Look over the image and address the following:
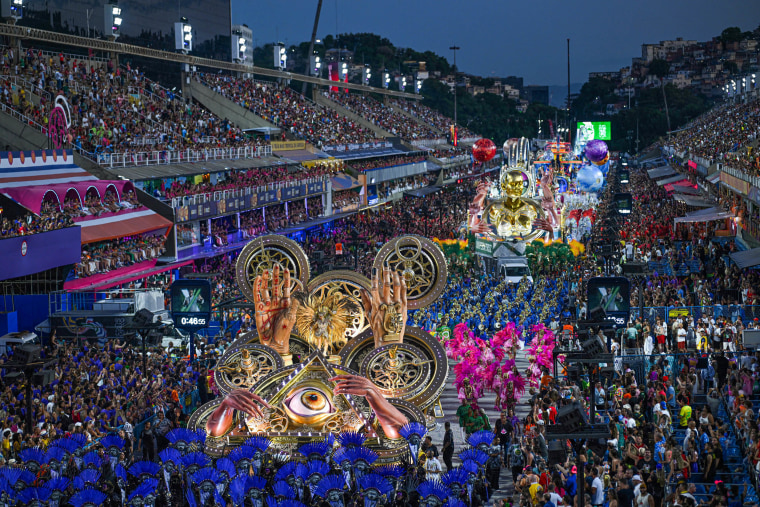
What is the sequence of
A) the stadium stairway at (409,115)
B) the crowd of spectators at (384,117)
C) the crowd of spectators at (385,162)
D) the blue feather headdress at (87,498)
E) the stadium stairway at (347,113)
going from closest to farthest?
the blue feather headdress at (87,498) < the crowd of spectators at (385,162) < the stadium stairway at (347,113) < the crowd of spectators at (384,117) < the stadium stairway at (409,115)

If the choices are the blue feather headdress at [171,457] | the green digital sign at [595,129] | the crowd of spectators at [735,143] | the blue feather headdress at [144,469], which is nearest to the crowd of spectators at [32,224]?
the blue feather headdress at [171,457]

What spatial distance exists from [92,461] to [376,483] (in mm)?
4667

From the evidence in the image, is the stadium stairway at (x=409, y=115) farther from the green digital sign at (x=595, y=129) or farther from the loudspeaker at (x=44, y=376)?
the loudspeaker at (x=44, y=376)

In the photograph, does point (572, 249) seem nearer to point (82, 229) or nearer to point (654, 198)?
point (82, 229)

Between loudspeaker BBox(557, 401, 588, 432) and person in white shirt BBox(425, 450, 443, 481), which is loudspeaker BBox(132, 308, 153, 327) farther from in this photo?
loudspeaker BBox(557, 401, 588, 432)

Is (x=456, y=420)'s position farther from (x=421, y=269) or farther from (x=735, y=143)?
(x=735, y=143)

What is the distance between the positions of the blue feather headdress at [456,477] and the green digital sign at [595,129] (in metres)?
102

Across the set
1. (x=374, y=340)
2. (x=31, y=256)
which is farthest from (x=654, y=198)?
(x=374, y=340)

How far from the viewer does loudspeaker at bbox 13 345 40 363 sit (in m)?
16.9

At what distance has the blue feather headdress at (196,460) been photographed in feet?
53.0

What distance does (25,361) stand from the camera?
16.9 m

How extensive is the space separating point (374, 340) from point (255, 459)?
4115 millimetres

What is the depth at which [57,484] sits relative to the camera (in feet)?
48.2

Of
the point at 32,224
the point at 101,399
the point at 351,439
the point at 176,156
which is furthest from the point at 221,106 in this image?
the point at 351,439
